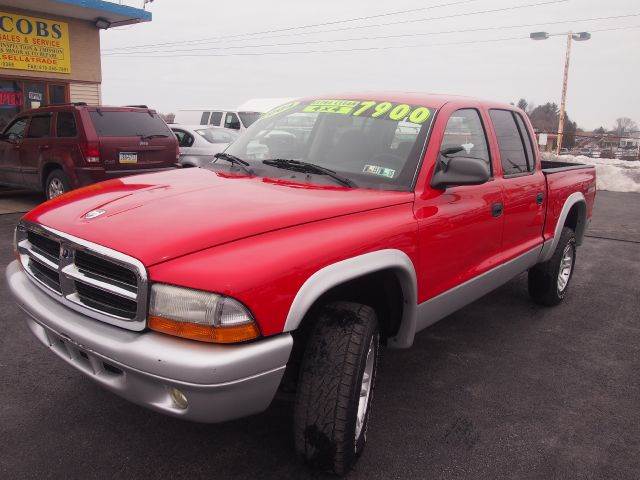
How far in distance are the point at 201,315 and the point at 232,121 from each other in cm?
1581

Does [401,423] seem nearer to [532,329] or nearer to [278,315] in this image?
[278,315]

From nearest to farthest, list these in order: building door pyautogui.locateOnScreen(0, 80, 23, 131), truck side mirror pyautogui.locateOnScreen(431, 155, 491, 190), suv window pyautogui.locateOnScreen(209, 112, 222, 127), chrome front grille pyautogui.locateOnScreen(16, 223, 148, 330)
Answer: chrome front grille pyautogui.locateOnScreen(16, 223, 148, 330)
truck side mirror pyautogui.locateOnScreen(431, 155, 491, 190)
building door pyautogui.locateOnScreen(0, 80, 23, 131)
suv window pyautogui.locateOnScreen(209, 112, 222, 127)

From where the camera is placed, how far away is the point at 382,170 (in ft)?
10.1

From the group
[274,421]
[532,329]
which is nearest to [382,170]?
[274,421]

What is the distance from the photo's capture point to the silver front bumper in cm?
200

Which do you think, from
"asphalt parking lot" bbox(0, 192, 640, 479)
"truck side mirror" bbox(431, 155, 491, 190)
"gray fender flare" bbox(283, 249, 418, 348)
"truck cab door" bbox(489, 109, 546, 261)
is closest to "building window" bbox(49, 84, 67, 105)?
"asphalt parking lot" bbox(0, 192, 640, 479)

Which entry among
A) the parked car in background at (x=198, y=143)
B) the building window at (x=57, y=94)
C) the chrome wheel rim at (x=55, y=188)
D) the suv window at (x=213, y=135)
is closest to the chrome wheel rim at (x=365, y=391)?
the chrome wheel rim at (x=55, y=188)

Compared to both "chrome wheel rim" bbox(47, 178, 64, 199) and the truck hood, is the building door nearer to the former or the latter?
"chrome wheel rim" bbox(47, 178, 64, 199)

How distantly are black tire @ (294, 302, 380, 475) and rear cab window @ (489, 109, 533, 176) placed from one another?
2104 mm

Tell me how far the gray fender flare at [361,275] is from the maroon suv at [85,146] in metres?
6.47

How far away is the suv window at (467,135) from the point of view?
11.2ft

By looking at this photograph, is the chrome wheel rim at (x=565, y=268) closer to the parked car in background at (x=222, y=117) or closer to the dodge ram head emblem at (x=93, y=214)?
the dodge ram head emblem at (x=93, y=214)

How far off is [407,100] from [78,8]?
12.6m

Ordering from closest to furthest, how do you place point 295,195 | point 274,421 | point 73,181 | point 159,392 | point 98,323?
point 159,392 → point 98,323 → point 295,195 → point 274,421 → point 73,181
